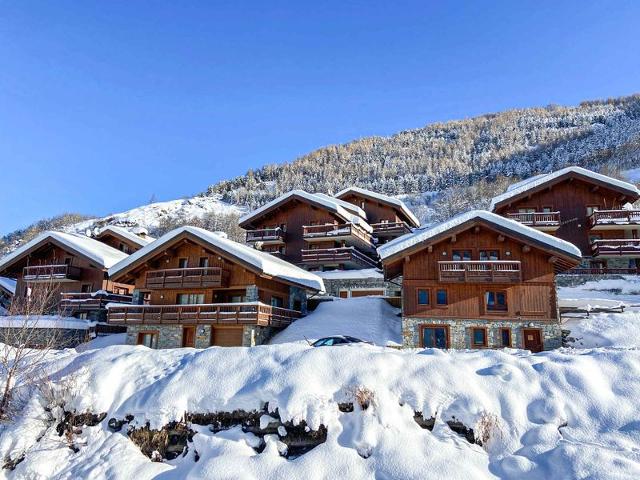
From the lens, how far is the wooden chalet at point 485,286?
23.0 metres

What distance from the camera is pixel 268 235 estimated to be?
41.8 m

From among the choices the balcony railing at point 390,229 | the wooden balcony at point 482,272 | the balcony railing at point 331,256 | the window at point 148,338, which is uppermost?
the balcony railing at point 390,229

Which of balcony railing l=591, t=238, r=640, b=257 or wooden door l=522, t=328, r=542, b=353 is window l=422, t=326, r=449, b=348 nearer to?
wooden door l=522, t=328, r=542, b=353

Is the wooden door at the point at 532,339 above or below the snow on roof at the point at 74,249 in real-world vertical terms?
below

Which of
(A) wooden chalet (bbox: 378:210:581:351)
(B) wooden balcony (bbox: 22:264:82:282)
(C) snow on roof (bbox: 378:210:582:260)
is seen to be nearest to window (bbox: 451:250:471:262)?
(A) wooden chalet (bbox: 378:210:581:351)

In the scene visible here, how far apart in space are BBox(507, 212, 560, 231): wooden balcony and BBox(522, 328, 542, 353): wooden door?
14.0m

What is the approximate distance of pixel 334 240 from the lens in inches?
1592

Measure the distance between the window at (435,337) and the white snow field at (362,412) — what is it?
9825mm

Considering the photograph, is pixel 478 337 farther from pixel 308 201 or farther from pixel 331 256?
pixel 308 201

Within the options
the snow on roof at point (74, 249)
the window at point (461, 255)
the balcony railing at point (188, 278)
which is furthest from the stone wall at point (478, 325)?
the snow on roof at point (74, 249)

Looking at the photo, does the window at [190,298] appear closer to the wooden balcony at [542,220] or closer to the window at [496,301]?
the window at [496,301]

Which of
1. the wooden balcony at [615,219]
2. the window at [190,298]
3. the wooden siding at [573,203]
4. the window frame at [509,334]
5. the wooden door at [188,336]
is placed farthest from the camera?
the wooden siding at [573,203]

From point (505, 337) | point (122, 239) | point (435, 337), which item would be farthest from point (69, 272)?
point (505, 337)

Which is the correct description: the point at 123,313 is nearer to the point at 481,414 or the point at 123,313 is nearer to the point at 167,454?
the point at 167,454
